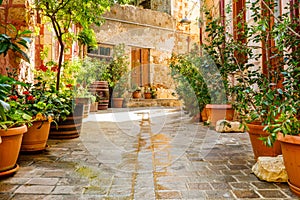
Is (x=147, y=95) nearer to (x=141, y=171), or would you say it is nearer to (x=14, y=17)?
(x=14, y=17)

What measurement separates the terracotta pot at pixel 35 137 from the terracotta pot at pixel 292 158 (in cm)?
202

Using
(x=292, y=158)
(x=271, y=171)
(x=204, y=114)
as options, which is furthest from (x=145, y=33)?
(x=292, y=158)

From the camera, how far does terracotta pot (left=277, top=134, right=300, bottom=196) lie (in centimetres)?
143

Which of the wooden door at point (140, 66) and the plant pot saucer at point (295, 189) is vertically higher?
the wooden door at point (140, 66)

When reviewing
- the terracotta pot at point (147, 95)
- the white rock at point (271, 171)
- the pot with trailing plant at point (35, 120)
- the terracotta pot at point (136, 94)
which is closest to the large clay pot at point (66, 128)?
the pot with trailing plant at point (35, 120)

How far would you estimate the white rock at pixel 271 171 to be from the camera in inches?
66.1

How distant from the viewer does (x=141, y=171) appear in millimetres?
1942

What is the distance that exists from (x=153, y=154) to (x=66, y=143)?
3.53 feet

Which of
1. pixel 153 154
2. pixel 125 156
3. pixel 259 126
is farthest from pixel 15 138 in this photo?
pixel 259 126

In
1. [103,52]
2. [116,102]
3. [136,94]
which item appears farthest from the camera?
[136,94]

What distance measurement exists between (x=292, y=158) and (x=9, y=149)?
1.77m

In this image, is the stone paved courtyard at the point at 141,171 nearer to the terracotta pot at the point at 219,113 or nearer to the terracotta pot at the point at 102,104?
the terracotta pot at the point at 219,113

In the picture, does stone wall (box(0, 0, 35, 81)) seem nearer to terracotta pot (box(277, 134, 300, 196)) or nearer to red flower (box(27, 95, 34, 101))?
red flower (box(27, 95, 34, 101))

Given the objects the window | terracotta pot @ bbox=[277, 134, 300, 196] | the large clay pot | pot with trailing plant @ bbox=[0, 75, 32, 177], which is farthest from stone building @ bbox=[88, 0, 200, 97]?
terracotta pot @ bbox=[277, 134, 300, 196]
